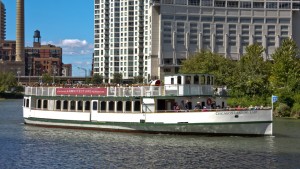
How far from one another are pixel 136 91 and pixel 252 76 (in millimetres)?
53530

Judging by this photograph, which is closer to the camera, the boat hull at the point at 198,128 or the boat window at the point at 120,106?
the boat hull at the point at 198,128

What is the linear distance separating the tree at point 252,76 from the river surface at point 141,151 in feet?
140

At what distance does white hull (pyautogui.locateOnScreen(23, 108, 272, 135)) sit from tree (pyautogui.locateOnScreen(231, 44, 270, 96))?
155 ft

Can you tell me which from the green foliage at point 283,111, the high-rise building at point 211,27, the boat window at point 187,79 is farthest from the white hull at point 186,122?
the high-rise building at point 211,27

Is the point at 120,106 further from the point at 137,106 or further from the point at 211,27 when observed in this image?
the point at 211,27

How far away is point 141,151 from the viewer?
37875mm

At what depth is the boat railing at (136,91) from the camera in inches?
1847

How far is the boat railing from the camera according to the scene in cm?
4691

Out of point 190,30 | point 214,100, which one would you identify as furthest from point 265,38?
point 214,100

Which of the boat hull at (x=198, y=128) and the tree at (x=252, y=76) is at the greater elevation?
the tree at (x=252, y=76)

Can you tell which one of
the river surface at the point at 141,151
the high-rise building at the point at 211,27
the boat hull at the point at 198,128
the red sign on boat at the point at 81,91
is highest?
the high-rise building at the point at 211,27

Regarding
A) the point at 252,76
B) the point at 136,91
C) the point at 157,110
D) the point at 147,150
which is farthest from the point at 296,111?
the point at 147,150

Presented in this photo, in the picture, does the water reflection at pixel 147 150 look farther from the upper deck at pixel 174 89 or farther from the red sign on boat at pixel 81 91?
the red sign on boat at pixel 81 91

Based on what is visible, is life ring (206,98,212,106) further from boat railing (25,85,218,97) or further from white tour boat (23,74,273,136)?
boat railing (25,85,218,97)
